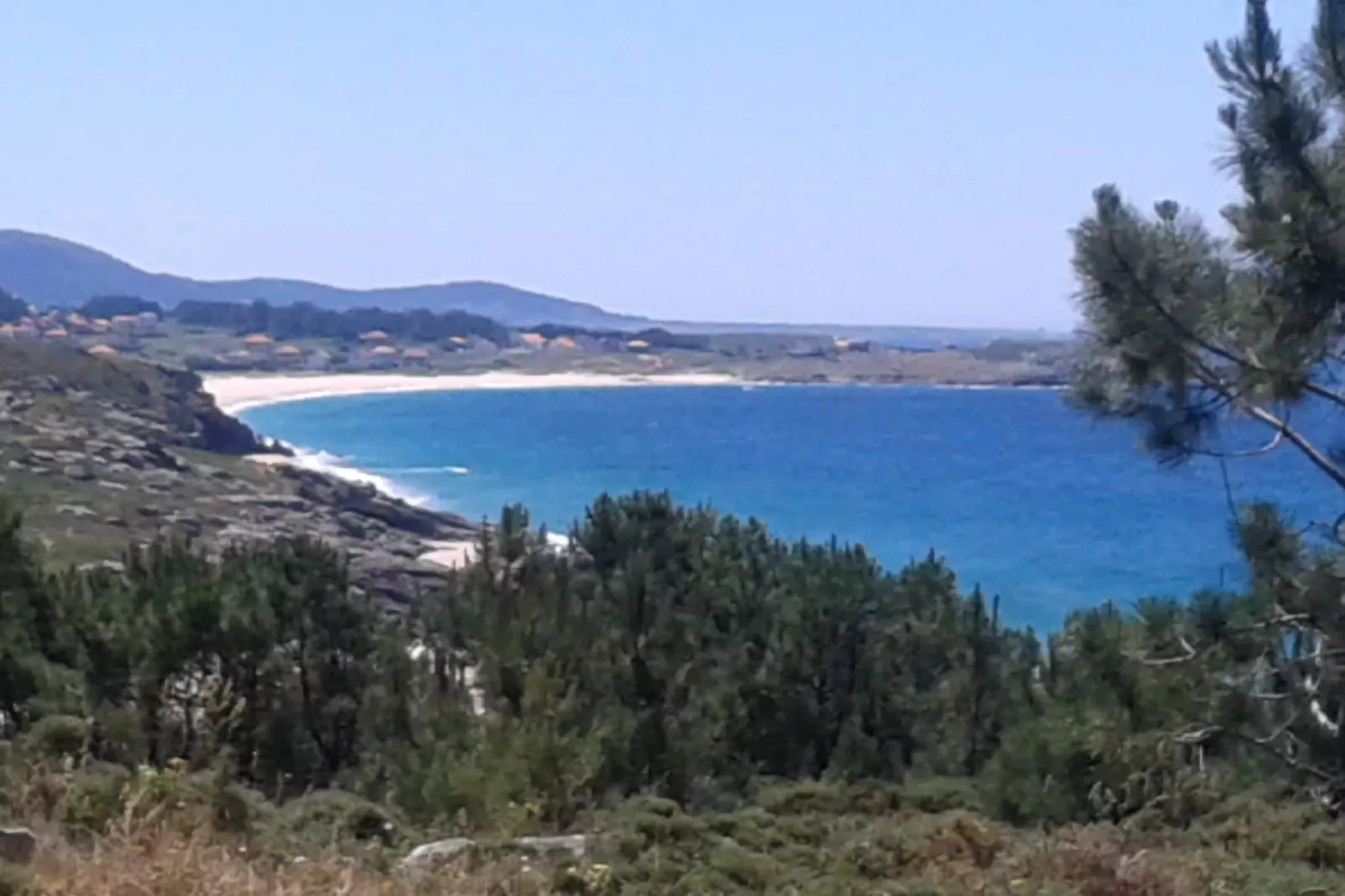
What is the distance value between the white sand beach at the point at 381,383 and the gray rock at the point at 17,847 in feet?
353

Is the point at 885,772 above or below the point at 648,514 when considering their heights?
below

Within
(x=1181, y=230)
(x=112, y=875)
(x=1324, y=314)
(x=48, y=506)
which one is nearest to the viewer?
(x=112, y=875)

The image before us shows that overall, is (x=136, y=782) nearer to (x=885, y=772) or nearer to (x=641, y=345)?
(x=885, y=772)

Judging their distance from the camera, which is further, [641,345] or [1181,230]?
[641,345]

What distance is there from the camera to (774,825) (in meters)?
9.34

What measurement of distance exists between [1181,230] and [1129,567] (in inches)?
1840

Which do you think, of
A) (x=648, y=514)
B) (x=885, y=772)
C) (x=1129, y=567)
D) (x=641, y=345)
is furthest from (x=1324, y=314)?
(x=641, y=345)

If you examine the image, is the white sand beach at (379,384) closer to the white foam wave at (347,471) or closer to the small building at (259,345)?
the small building at (259,345)

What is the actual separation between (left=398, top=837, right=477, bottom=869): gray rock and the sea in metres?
3.61

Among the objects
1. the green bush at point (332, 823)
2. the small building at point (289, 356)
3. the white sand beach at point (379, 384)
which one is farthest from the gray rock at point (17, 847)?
the small building at point (289, 356)

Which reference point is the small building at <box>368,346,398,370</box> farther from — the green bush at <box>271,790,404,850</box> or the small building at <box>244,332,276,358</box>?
the green bush at <box>271,790,404,850</box>

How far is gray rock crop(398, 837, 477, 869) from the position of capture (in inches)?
229

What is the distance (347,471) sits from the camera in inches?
2950

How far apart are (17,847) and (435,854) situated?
187 cm
